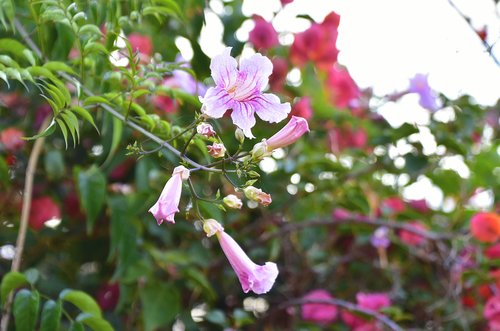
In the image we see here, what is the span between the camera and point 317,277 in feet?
4.32

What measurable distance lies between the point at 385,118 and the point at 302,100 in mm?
218

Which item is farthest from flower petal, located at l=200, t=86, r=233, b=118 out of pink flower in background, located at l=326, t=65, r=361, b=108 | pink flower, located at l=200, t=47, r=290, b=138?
pink flower in background, located at l=326, t=65, r=361, b=108

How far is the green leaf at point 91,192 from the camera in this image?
0.90 m

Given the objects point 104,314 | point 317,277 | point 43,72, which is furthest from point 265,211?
point 43,72

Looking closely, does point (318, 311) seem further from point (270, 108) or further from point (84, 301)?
point (270, 108)

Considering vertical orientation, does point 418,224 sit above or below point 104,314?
below

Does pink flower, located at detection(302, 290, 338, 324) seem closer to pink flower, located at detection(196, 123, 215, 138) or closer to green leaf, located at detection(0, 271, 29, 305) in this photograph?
green leaf, located at detection(0, 271, 29, 305)

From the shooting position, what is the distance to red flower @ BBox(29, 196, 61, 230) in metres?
1.08

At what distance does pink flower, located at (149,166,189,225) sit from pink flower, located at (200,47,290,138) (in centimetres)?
6

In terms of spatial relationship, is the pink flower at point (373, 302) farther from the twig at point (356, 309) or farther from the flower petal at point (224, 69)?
the flower petal at point (224, 69)

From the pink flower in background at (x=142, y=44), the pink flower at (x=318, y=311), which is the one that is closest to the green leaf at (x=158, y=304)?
the pink flower at (x=318, y=311)

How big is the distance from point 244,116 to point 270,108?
0.03m

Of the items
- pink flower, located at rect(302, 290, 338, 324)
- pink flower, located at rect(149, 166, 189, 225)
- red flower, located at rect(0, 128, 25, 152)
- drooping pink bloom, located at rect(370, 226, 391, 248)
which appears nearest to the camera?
pink flower, located at rect(149, 166, 189, 225)

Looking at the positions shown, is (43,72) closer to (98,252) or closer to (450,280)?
(98,252)
